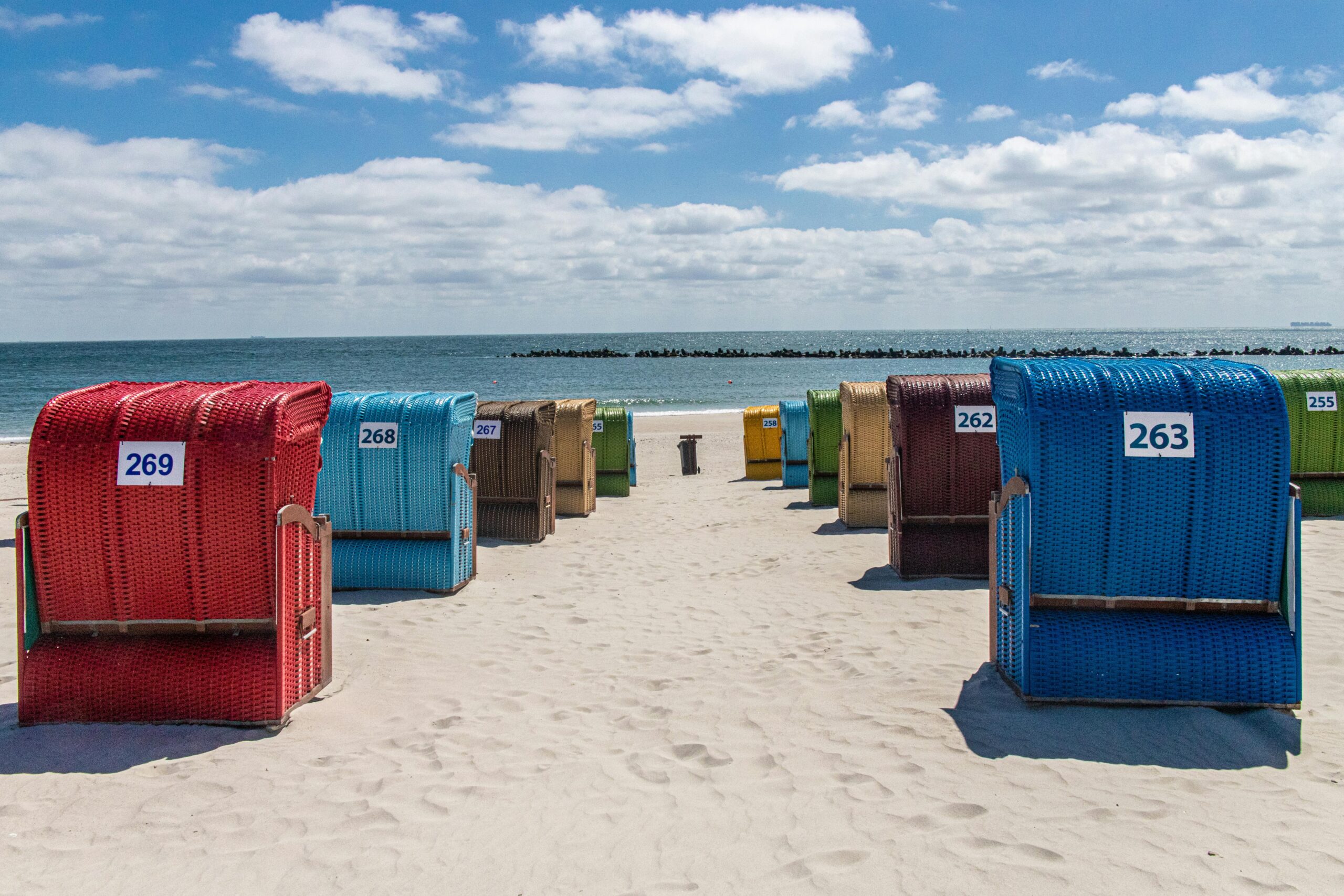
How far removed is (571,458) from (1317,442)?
31.1 ft

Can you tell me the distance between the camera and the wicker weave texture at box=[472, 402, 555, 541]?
10.4m

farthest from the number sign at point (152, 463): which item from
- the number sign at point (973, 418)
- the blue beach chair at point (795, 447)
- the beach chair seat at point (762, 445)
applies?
the beach chair seat at point (762, 445)

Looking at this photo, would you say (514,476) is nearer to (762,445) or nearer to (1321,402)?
(762,445)

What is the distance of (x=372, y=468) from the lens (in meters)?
7.84

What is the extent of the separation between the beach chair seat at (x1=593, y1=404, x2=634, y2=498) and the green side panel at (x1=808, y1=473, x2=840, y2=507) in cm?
337

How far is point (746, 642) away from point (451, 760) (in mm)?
2608

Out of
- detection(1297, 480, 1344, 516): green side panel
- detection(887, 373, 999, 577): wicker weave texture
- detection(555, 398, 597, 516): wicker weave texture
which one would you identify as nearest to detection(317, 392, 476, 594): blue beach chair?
detection(887, 373, 999, 577): wicker weave texture

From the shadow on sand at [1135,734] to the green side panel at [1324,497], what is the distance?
786cm

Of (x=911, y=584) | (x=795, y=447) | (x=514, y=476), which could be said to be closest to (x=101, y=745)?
(x=514, y=476)

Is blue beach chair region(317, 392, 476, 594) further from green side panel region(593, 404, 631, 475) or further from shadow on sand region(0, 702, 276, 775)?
green side panel region(593, 404, 631, 475)

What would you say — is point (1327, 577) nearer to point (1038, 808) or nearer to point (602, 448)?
point (1038, 808)

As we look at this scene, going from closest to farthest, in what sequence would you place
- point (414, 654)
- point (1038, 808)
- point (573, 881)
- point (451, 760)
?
point (573, 881) → point (1038, 808) → point (451, 760) → point (414, 654)

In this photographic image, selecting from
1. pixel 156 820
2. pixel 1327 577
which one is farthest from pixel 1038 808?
pixel 1327 577

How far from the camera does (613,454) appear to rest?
1486 cm
